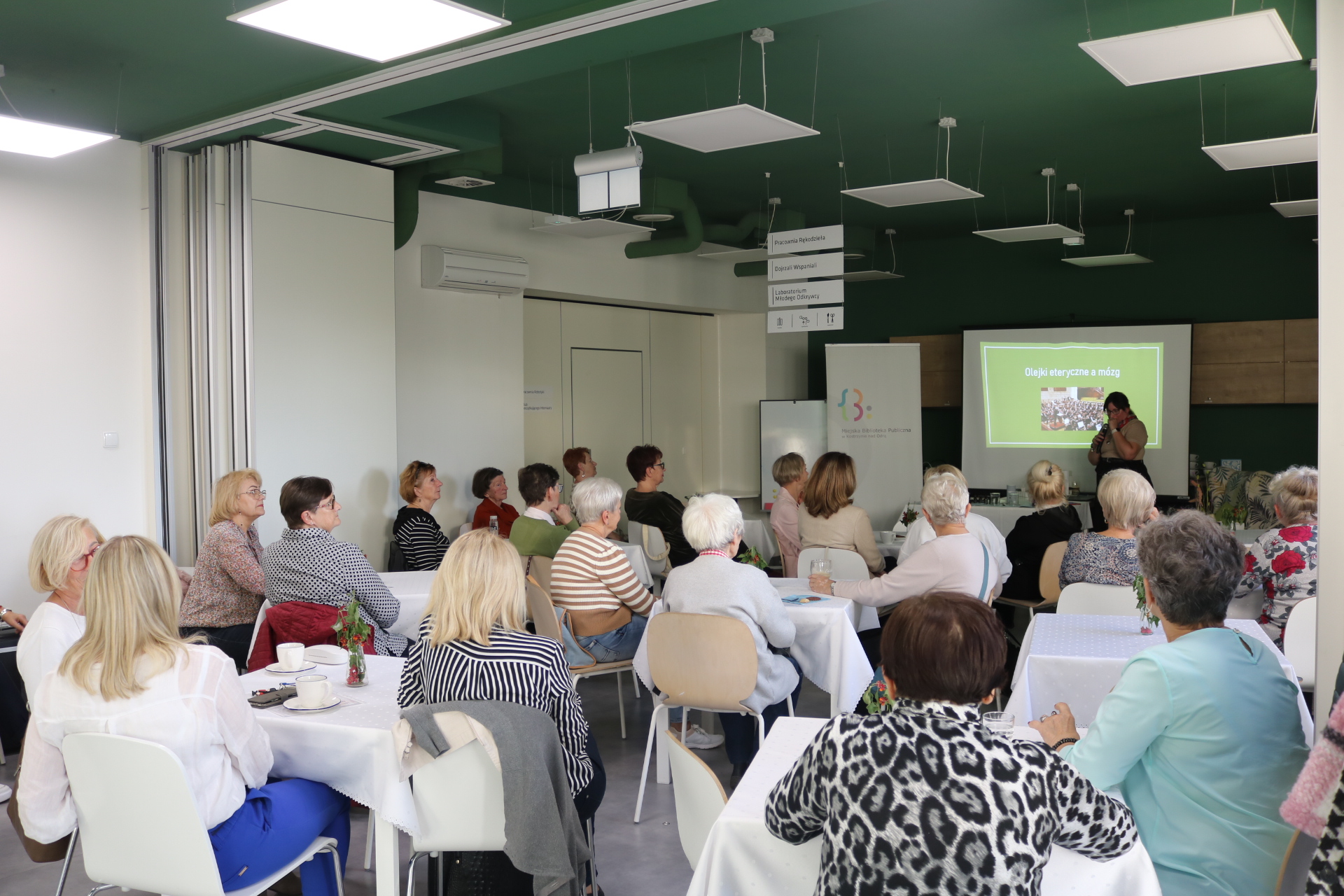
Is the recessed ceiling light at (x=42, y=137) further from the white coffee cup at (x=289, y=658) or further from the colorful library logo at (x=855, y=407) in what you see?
the colorful library logo at (x=855, y=407)

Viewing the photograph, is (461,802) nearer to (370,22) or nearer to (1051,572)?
(370,22)

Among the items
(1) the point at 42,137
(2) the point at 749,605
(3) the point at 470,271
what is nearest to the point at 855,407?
(3) the point at 470,271

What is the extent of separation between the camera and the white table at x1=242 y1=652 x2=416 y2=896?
258 cm

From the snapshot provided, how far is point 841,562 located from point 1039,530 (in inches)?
54.7

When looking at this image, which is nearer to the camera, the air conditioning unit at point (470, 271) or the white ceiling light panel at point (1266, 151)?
the white ceiling light panel at point (1266, 151)

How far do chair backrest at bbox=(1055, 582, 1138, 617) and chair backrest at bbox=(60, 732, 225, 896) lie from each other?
2987 millimetres

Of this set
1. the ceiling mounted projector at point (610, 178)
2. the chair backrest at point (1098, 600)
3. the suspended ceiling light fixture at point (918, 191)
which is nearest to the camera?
the chair backrest at point (1098, 600)

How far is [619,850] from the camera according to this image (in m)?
3.49

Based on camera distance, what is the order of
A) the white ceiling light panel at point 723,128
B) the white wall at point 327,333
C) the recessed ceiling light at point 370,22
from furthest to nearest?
the white wall at point 327,333
the white ceiling light panel at point 723,128
the recessed ceiling light at point 370,22

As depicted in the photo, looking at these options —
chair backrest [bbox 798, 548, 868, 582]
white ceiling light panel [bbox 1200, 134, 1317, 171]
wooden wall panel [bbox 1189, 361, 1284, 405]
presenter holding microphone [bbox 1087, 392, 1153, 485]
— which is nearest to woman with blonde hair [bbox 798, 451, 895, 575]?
chair backrest [bbox 798, 548, 868, 582]

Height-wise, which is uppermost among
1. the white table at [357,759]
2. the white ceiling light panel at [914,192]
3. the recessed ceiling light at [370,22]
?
the white ceiling light panel at [914,192]

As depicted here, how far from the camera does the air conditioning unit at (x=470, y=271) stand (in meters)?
7.17

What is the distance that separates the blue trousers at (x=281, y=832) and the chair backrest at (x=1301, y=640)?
3.14 metres

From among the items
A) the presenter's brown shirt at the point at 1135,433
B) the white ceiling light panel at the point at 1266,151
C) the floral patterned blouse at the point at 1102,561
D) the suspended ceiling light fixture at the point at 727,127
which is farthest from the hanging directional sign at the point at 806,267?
the presenter's brown shirt at the point at 1135,433
